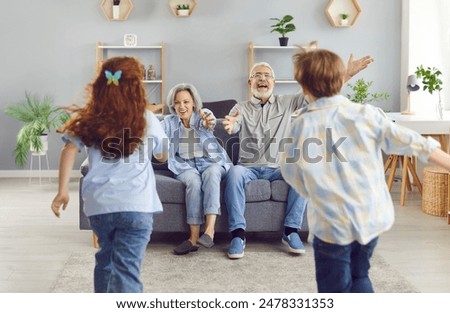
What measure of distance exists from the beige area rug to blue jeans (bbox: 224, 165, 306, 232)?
182mm

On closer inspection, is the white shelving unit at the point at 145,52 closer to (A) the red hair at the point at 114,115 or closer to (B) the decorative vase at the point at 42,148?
(B) the decorative vase at the point at 42,148

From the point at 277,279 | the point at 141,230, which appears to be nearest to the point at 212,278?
the point at 277,279

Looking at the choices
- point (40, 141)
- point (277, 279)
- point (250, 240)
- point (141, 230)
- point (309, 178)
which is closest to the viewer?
point (309, 178)

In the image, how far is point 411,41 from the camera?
7133mm

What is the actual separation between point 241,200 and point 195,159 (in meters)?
0.42

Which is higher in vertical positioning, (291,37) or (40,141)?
(291,37)

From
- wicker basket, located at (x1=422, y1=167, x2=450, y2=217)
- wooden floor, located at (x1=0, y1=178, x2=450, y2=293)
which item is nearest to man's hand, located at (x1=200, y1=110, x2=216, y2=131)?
wooden floor, located at (x1=0, y1=178, x2=450, y2=293)

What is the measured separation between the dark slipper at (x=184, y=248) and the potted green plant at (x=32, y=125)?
2.92 metres

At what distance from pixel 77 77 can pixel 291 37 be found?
2079 millimetres

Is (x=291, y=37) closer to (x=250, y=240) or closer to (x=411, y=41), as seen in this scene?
(x=411, y=41)

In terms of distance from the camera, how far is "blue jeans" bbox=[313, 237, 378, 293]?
2.46 metres

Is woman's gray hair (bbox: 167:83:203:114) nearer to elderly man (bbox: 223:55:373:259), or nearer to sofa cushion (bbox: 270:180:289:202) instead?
Answer: elderly man (bbox: 223:55:373:259)

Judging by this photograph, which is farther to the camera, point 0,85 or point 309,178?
point 0,85

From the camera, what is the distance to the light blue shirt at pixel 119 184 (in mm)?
2689
